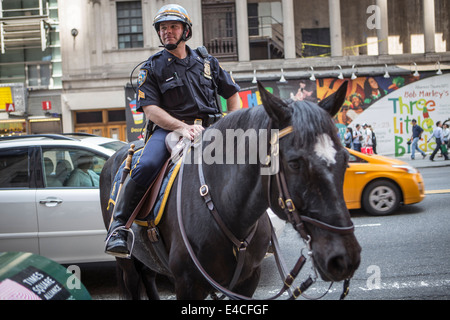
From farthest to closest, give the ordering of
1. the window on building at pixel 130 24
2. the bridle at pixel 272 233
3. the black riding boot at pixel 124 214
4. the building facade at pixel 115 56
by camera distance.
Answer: the window on building at pixel 130 24 → the building facade at pixel 115 56 → the black riding boot at pixel 124 214 → the bridle at pixel 272 233

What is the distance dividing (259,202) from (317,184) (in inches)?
22.3

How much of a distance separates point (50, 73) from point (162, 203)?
25673 millimetres

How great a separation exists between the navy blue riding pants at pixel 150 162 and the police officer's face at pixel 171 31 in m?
0.81

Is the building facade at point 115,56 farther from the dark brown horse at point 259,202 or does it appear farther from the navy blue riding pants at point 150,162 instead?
the dark brown horse at point 259,202

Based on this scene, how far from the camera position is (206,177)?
2.88 metres

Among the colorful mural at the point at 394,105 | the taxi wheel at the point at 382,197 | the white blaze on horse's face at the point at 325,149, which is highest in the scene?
the colorful mural at the point at 394,105

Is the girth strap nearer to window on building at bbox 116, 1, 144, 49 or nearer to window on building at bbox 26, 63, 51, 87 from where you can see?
window on building at bbox 116, 1, 144, 49

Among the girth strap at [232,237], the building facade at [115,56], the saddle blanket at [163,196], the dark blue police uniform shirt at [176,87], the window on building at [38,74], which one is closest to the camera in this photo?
the girth strap at [232,237]

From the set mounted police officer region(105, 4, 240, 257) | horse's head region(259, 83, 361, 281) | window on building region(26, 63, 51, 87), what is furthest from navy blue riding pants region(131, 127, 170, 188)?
window on building region(26, 63, 51, 87)

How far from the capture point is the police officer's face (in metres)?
3.42

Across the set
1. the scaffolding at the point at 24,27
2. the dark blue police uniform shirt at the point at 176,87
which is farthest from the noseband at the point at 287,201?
the scaffolding at the point at 24,27

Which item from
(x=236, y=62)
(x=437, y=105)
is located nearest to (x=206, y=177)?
(x=236, y=62)

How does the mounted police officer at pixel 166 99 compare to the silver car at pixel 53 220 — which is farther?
the silver car at pixel 53 220

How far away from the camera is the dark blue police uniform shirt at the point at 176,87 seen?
3.39 metres
